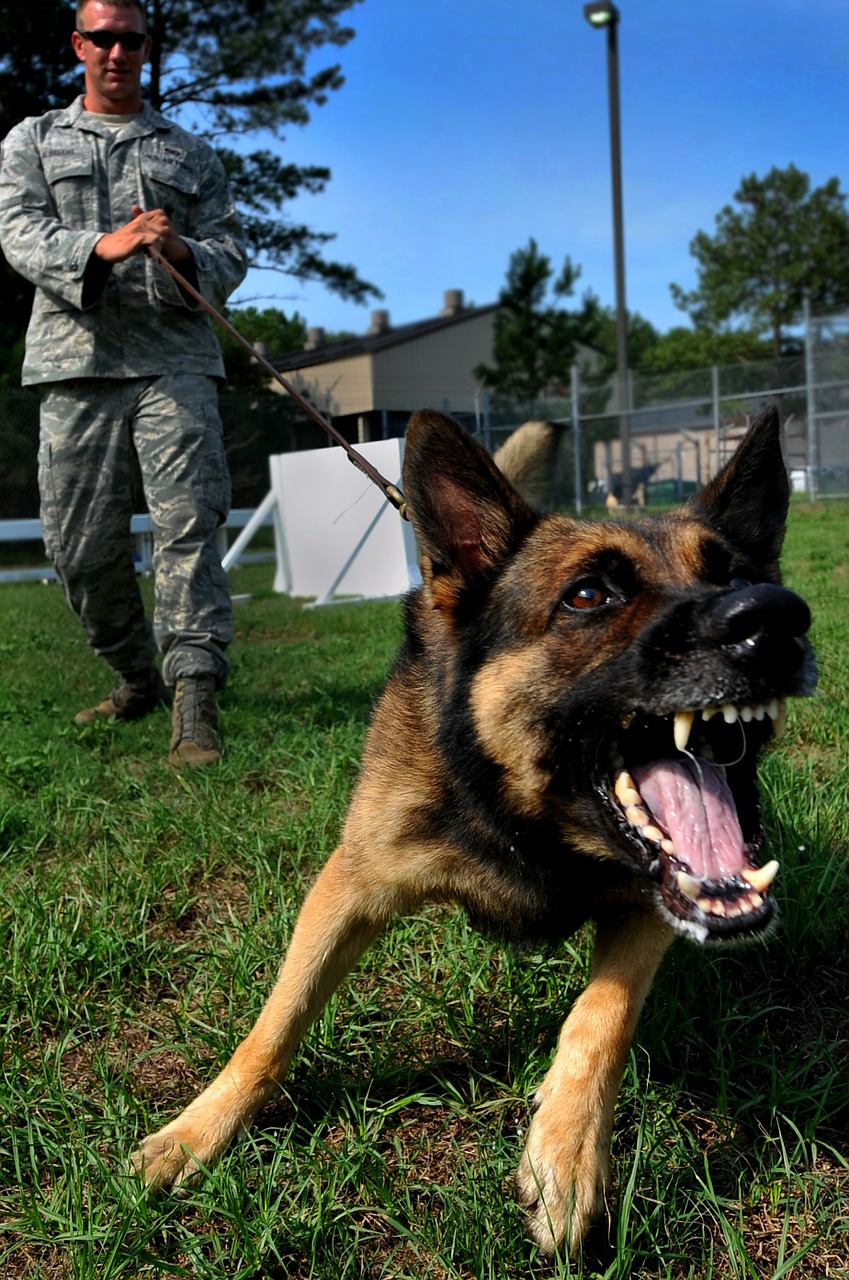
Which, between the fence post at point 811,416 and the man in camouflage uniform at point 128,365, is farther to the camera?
the fence post at point 811,416

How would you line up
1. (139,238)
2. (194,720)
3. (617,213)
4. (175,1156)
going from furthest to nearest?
1. (617,213)
2. (194,720)
3. (139,238)
4. (175,1156)

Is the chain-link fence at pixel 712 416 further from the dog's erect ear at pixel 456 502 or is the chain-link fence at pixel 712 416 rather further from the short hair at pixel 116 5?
the dog's erect ear at pixel 456 502

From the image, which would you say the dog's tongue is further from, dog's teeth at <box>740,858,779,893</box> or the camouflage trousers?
the camouflage trousers

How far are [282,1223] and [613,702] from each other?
1.16 meters

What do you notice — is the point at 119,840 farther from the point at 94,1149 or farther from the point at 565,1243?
the point at 565,1243

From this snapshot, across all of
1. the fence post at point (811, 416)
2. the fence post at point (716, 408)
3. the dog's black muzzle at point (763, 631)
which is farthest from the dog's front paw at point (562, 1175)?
the fence post at point (716, 408)

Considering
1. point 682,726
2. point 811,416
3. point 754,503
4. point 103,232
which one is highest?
point 103,232

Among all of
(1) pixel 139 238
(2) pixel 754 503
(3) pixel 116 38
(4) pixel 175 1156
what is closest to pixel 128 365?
(1) pixel 139 238

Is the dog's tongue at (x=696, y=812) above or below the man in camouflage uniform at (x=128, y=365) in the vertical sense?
below

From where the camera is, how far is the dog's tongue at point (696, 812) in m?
1.90

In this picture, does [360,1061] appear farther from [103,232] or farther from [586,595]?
[103,232]

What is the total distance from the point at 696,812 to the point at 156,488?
3.40 m

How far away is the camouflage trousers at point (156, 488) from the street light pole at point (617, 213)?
54.2ft

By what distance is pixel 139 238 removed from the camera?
4.04 meters
